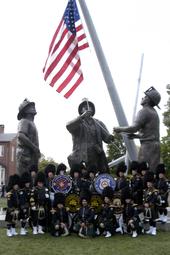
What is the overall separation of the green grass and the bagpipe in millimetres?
738

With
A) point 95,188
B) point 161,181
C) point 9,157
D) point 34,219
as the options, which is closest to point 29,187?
point 34,219

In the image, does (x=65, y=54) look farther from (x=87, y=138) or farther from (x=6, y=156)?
(x=6, y=156)

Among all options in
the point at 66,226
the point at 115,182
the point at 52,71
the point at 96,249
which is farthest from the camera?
the point at 52,71

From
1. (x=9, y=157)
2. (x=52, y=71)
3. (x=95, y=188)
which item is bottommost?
(x=95, y=188)

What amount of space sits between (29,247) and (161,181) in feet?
12.7

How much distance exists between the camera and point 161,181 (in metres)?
11.0

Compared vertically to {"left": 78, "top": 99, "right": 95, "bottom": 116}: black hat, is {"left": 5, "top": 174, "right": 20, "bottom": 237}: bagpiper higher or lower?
lower

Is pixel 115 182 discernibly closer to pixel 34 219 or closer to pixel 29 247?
pixel 34 219

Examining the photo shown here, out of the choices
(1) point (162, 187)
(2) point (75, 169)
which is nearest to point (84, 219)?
(2) point (75, 169)

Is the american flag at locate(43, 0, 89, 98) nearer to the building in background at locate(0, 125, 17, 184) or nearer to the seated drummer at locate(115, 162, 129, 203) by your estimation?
the seated drummer at locate(115, 162, 129, 203)

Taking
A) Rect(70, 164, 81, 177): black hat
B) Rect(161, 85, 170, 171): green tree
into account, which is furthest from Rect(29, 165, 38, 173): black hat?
Rect(161, 85, 170, 171): green tree

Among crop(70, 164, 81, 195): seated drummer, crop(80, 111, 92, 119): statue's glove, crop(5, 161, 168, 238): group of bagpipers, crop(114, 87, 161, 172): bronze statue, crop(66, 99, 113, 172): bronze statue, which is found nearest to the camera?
crop(5, 161, 168, 238): group of bagpipers

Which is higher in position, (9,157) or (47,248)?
(9,157)

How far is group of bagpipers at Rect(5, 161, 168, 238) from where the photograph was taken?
398 inches
